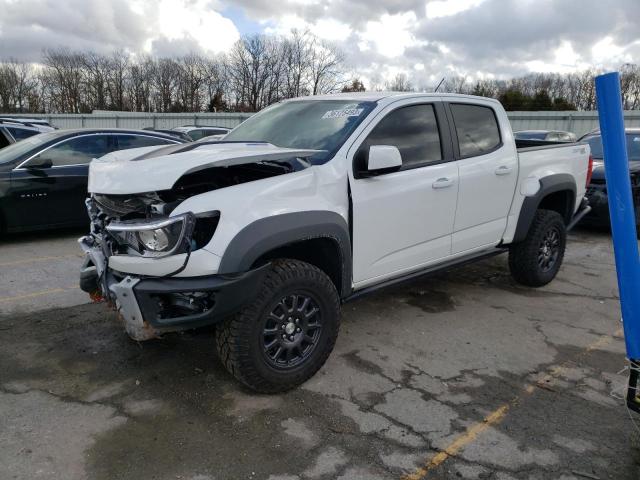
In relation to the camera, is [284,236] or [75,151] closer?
[284,236]

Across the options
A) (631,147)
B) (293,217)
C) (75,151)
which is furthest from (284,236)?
(631,147)

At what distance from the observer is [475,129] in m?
4.62

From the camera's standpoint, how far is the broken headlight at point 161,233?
2766mm

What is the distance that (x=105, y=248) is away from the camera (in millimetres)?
3189

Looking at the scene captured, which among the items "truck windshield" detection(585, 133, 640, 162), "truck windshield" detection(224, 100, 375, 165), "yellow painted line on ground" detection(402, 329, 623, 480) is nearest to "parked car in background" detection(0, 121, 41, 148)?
"truck windshield" detection(224, 100, 375, 165)

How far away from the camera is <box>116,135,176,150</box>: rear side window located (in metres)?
7.84

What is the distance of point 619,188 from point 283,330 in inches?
76.6

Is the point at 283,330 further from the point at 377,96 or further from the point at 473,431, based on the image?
the point at 377,96

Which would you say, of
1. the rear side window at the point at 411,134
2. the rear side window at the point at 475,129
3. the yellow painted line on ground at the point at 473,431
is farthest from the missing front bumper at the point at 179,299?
the rear side window at the point at 475,129

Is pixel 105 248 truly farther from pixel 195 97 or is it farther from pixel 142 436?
pixel 195 97

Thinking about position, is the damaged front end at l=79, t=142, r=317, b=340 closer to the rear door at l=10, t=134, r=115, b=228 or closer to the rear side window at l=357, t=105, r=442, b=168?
the rear side window at l=357, t=105, r=442, b=168

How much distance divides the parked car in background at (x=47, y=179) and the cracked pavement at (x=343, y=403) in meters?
2.46

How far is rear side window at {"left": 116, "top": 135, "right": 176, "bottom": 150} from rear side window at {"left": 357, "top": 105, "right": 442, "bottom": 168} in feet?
15.2

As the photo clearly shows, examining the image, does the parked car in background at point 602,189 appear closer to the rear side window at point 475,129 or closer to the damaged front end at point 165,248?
the rear side window at point 475,129
